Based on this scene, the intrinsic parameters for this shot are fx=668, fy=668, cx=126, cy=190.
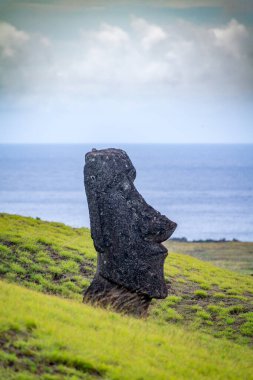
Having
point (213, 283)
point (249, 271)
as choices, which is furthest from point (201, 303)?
point (249, 271)

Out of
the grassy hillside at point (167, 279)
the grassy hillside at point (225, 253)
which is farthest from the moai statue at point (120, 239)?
the grassy hillside at point (225, 253)

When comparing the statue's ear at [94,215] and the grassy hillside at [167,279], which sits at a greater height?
the statue's ear at [94,215]

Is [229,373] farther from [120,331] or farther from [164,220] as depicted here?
[164,220]

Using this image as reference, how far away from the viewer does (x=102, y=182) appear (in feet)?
58.6

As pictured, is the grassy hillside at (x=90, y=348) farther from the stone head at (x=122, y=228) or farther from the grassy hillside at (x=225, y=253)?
the grassy hillside at (x=225, y=253)

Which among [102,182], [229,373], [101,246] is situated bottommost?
[229,373]

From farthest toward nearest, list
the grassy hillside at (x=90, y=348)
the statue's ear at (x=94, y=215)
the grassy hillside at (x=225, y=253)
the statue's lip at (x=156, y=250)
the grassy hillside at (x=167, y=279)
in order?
the grassy hillside at (x=225, y=253) < the grassy hillside at (x=167, y=279) < the statue's lip at (x=156, y=250) < the statue's ear at (x=94, y=215) < the grassy hillside at (x=90, y=348)

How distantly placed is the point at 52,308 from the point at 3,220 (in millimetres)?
17282

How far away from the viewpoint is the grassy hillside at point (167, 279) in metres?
21.1

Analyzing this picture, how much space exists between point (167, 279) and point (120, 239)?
8.38m

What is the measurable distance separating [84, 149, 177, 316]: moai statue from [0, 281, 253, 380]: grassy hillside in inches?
76.8

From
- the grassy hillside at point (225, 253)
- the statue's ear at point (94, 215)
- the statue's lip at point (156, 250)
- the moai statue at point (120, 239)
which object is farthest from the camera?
the grassy hillside at point (225, 253)

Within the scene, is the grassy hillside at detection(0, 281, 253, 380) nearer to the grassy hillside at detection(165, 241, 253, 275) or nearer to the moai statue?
the moai statue

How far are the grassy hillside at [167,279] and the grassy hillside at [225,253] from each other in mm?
17269
